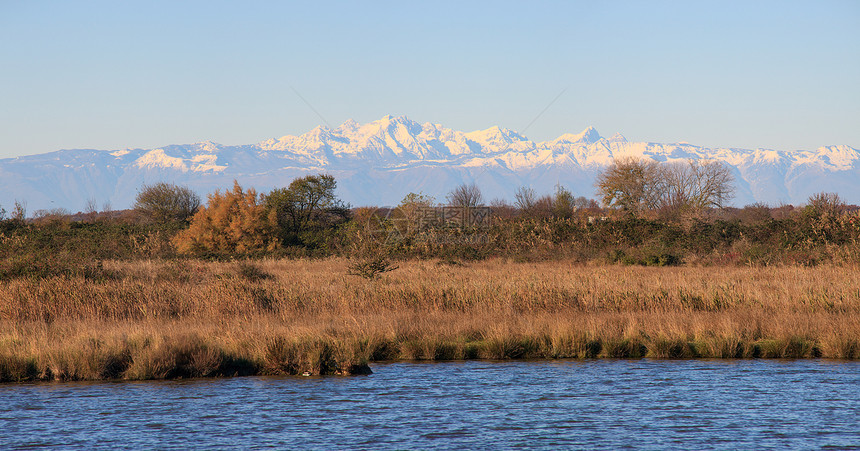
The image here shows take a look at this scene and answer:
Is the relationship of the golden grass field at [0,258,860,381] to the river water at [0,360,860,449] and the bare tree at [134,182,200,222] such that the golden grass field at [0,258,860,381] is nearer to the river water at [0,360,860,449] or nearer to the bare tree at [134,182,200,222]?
the river water at [0,360,860,449]

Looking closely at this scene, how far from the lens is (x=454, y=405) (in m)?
12.3

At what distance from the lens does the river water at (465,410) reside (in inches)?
409

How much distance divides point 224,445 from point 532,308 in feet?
38.8

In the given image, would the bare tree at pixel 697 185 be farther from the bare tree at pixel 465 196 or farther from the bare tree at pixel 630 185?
the bare tree at pixel 465 196

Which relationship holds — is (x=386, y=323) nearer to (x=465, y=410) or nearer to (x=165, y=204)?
(x=465, y=410)

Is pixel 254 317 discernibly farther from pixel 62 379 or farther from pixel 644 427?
pixel 644 427

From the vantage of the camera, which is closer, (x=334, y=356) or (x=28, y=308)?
(x=334, y=356)

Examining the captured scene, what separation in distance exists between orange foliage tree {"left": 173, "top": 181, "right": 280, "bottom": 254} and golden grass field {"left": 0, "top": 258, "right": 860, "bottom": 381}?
23.2 metres

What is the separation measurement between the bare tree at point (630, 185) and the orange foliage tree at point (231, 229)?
35.6 m

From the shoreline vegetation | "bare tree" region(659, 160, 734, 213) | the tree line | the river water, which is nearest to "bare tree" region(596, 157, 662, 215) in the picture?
"bare tree" region(659, 160, 734, 213)

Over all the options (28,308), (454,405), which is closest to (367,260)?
(28,308)

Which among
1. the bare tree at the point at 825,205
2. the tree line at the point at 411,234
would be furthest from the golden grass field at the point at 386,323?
the bare tree at the point at 825,205

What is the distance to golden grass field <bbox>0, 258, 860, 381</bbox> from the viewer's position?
1470 cm

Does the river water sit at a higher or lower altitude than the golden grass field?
lower
